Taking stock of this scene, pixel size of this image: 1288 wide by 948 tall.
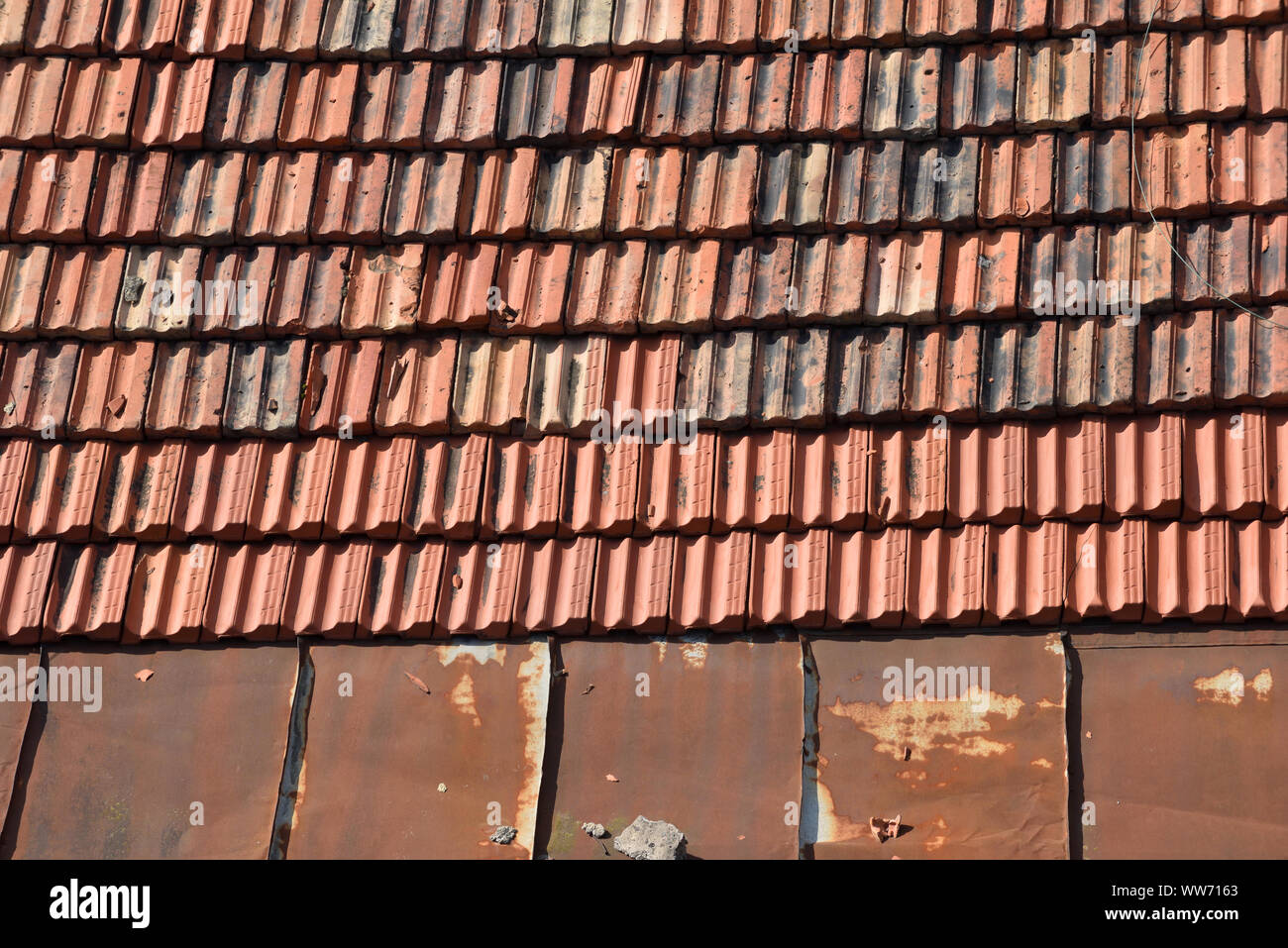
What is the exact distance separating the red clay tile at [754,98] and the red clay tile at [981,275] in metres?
0.97

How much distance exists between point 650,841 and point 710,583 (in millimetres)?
1034

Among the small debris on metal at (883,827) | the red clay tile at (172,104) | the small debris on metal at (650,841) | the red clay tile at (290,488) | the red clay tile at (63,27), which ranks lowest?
the small debris on metal at (650,841)

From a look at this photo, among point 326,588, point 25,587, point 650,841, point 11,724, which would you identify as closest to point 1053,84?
point 650,841

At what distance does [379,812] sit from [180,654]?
43.5 inches

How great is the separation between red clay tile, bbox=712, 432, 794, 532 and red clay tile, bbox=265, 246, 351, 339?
1.84m

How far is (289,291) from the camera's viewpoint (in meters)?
5.94

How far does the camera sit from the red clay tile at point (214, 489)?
5559mm

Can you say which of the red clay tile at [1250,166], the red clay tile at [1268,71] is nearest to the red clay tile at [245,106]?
the red clay tile at [1250,166]

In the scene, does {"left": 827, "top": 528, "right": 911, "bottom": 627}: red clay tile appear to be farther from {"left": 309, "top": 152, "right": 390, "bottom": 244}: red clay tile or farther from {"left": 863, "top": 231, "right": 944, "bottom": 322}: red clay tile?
{"left": 309, "top": 152, "right": 390, "bottom": 244}: red clay tile

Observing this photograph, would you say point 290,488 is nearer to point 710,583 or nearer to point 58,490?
point 58,490

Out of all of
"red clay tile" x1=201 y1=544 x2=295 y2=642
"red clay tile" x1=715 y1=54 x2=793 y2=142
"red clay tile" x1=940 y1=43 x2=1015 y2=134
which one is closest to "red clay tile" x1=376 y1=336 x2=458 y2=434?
"red clay tile" x1=201 y1=544 x2=295 y2=642

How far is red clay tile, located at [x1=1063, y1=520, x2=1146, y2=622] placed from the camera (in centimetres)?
495

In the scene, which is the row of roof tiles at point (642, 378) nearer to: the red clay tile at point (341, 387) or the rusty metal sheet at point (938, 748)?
the red clay tile at point (341, 387)
